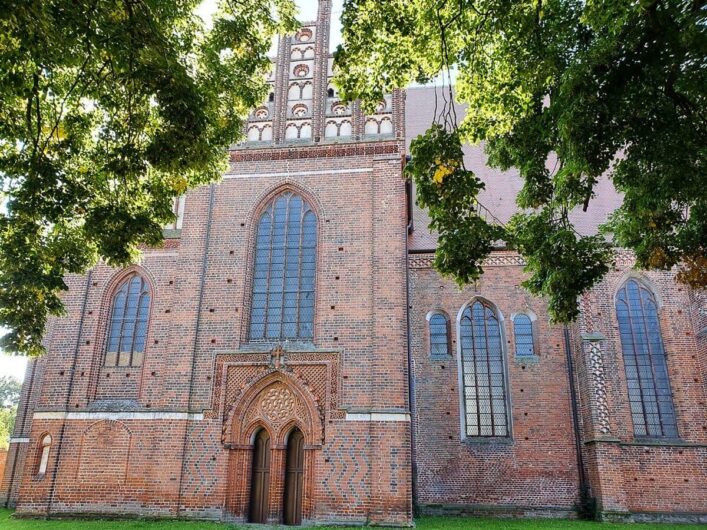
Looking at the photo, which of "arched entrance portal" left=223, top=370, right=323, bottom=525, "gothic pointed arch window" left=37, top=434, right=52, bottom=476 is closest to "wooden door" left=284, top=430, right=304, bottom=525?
"arched entrance portal" left=223, top=370, right=323, bottom=525

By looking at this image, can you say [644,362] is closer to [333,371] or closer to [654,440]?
[654,440]

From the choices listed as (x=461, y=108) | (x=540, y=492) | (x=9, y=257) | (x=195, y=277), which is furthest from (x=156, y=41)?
(x=461, y=108)

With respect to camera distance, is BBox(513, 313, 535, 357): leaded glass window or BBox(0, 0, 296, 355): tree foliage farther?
BBox(513, 313, 535, 357): leaded glass window

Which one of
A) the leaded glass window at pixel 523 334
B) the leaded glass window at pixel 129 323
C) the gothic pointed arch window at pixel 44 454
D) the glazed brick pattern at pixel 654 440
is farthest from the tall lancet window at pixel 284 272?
the glazed brick pattern at pixel 654 440

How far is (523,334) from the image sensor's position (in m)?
16.8

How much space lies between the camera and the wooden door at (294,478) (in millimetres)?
12961

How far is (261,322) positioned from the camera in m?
14.3

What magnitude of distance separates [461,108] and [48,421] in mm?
17200

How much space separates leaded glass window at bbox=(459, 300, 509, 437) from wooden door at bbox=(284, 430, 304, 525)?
16.4ft

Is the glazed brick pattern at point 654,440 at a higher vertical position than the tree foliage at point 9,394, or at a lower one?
lower

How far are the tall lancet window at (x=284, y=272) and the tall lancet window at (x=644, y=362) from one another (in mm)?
9191

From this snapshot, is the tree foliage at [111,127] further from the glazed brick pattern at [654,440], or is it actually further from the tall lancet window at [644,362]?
the tall lancet window at [644,362]

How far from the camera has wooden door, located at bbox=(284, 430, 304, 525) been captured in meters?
13.0

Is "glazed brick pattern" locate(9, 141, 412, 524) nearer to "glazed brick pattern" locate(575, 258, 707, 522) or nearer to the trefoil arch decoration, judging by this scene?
the trefoil arch decoration
